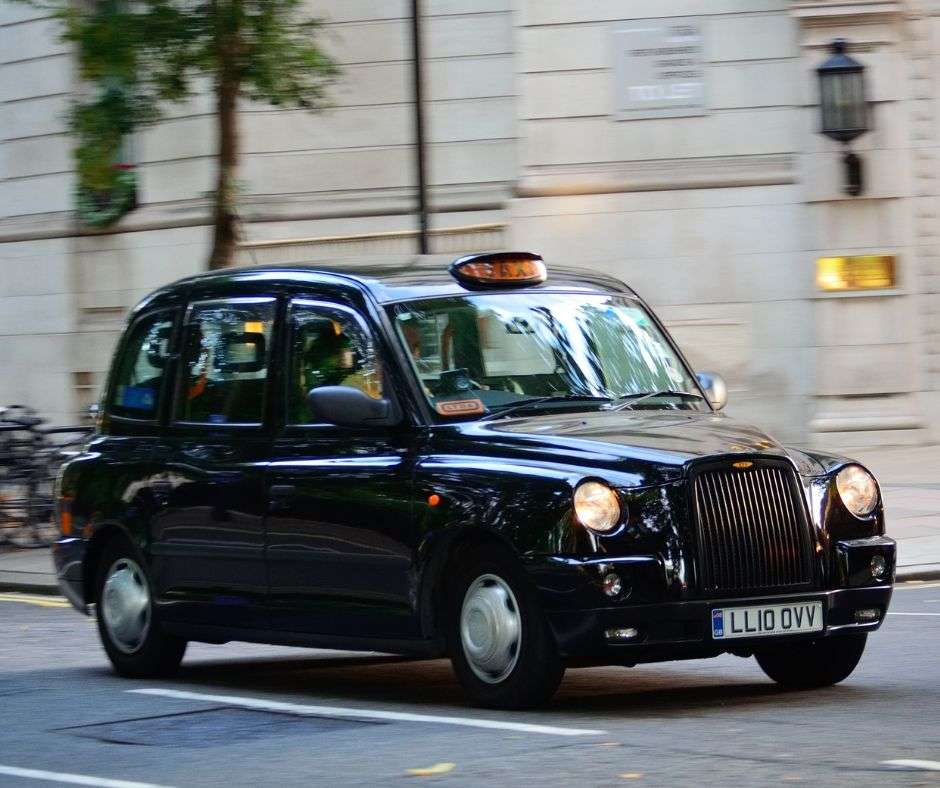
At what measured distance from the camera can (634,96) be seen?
2148 cm

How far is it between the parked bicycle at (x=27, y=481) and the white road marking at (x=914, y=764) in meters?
12.0

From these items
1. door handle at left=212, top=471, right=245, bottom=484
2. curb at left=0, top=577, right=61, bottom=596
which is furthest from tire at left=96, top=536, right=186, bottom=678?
curb at left=0, top=577, right=61, bottom=596

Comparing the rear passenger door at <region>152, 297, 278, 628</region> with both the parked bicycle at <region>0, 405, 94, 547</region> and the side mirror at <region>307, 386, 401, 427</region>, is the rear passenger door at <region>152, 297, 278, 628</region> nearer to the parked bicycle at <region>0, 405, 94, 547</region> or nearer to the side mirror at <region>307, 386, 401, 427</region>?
the side mirror at <region>307, 386, 401, 427</region>

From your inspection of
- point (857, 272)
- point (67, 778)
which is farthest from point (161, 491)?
point (857, 272)

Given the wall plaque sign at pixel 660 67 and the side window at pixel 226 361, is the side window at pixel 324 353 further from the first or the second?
the wall plaque sign at pixel 660 67

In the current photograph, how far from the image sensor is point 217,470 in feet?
29.2

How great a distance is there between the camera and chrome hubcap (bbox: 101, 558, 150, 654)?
949 centimetres

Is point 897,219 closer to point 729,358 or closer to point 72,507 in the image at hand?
point 729,358

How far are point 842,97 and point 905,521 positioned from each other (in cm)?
624

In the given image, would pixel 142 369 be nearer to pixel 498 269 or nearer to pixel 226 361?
pixel 226 361

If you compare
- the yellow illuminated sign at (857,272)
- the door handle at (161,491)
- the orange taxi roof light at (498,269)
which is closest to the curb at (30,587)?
the door handle at (161,491)

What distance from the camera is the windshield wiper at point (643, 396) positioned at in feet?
27.3

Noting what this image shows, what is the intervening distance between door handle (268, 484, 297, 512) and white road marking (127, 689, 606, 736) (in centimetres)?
83

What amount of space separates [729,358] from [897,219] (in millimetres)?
2324
